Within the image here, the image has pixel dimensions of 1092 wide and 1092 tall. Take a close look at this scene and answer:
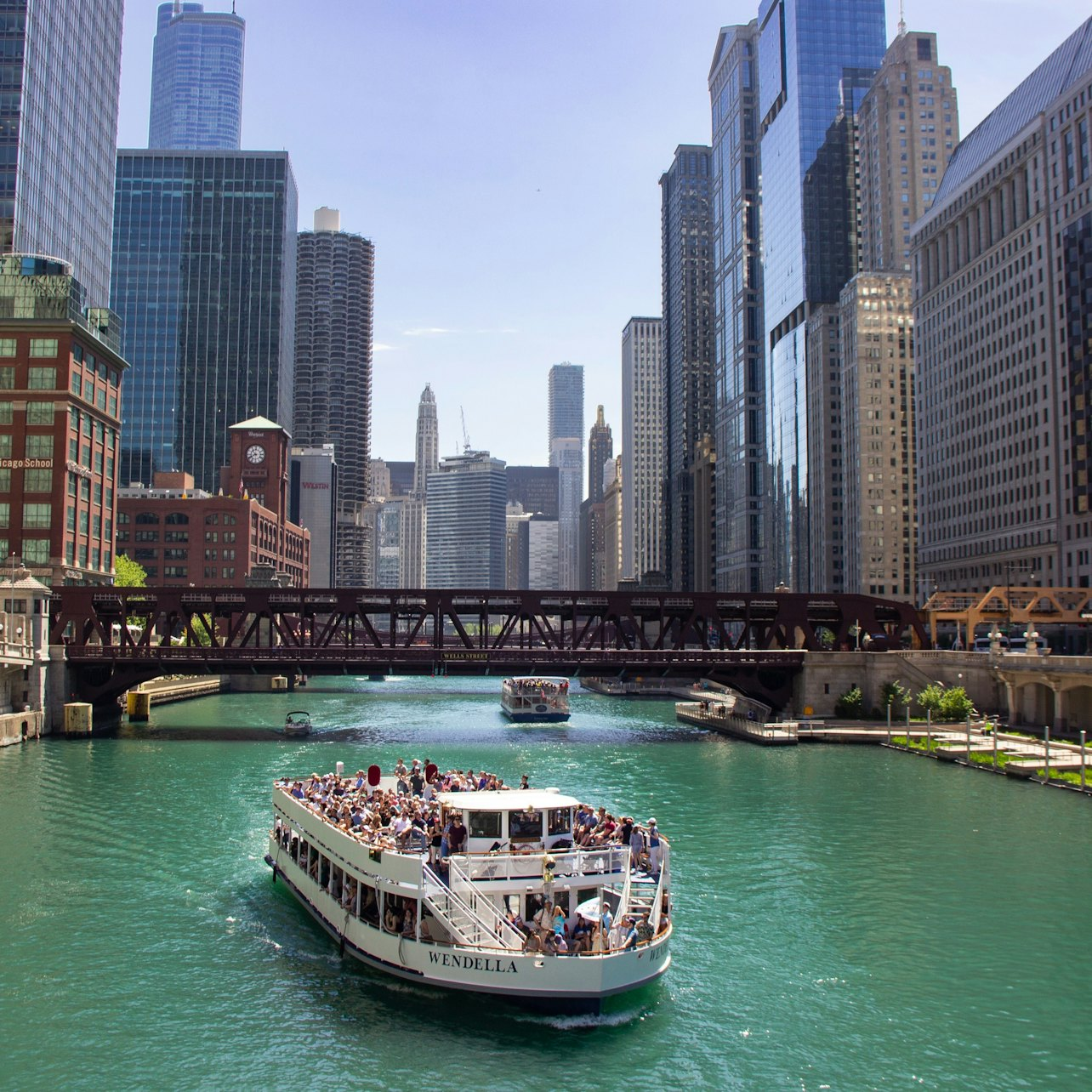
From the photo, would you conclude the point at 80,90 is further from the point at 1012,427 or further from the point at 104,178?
the point at 1012,427

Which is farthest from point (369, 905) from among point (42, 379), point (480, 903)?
point (42, 379)

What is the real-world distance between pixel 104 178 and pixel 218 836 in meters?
164

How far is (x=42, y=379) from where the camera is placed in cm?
12050

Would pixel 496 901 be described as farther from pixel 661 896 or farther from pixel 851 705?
pixel 851 705

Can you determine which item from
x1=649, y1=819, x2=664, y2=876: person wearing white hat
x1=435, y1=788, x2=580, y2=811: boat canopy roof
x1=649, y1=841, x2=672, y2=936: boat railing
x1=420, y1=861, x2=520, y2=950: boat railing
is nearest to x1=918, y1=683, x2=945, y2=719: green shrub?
x1=435, y1=788, x2=580, y2=811: boat canopy roof

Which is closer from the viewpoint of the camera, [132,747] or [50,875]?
[50,875]

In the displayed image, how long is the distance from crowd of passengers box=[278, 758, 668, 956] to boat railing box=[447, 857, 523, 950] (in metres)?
0.27

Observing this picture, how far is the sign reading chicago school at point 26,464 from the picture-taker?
120 m

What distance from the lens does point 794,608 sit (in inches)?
4031

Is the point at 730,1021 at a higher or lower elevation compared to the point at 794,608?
lower

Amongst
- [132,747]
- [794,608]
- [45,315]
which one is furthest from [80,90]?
[794,608]

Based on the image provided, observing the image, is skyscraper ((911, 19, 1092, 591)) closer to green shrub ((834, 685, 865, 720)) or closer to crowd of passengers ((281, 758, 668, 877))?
green shrub ((834, 685, 865, 720))

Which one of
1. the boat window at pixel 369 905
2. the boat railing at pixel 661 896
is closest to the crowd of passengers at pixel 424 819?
the boat railing at pixel 661 896

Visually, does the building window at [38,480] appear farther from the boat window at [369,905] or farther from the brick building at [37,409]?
the boat window at [369,905]
